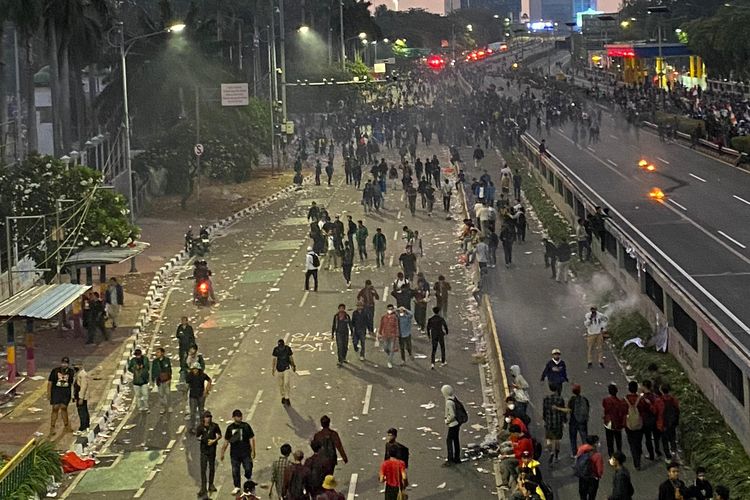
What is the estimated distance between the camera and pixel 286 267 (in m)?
38.4

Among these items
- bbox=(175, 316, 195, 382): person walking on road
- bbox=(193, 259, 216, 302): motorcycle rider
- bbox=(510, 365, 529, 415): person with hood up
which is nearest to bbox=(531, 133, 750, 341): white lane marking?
bbox=(510, 365, 529, 415): person with hood up

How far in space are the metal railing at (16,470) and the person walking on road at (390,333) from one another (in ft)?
36.1

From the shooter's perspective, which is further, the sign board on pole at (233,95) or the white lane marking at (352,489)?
the sign board on pole at (233,95)

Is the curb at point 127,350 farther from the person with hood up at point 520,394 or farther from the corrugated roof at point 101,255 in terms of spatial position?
the person with hood up at point 520,394

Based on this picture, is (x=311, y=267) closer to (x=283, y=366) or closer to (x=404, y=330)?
(x=404, y=330)

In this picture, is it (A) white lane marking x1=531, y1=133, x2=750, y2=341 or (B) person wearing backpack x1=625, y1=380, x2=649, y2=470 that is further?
(A) white lane marking x1=531, y1=133, x2=750, y2=341

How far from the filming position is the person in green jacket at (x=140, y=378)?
22.7 metres

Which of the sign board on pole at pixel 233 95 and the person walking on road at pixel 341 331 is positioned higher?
the sign board on pole at pixel 233 95

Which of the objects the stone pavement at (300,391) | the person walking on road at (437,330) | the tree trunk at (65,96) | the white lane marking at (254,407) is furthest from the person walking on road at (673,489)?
the tree trunk at (65,96)

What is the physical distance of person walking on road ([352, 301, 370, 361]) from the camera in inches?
1028

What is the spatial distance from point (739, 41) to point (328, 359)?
239ft

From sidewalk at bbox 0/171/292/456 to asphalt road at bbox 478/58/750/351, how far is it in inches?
452

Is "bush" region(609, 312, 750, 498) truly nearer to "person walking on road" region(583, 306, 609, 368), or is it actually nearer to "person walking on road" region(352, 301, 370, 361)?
"person walking on road" region(583, 306, 609, 368)

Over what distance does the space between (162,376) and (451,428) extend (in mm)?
6066
